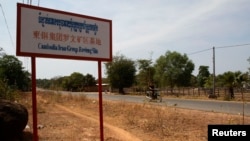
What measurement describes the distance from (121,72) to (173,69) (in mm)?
10732

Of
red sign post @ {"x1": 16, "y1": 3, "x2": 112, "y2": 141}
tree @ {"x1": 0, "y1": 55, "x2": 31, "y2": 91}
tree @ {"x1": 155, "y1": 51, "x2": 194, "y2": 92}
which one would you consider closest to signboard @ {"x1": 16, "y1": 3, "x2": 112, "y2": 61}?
red sign post @ {"x1": 16, "y1": 3, "x2": 112, "y2": 141}

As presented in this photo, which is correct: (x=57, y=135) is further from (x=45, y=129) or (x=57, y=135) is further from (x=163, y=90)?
(x=163, y=90)

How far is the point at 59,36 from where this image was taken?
6.11 m

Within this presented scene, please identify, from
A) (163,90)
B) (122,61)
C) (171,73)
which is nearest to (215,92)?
(163,90)

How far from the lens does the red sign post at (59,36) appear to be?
5.67 m

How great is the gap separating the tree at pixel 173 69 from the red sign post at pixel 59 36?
63.9 metres

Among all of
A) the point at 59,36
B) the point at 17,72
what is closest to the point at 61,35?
the point at 59,36

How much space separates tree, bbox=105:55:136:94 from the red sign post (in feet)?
215

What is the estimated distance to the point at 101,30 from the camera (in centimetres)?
678

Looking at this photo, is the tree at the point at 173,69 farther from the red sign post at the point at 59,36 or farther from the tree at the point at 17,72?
the red sign post at the point at 59,36

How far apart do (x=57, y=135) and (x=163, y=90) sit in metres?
50.8

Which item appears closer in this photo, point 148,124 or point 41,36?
point 41,36

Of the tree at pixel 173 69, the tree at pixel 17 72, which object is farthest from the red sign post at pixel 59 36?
the tree at pixel 173 69

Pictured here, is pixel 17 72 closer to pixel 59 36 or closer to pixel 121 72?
pixel 121 72
